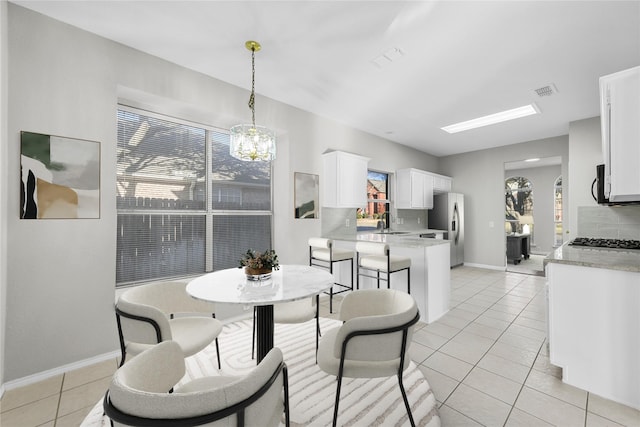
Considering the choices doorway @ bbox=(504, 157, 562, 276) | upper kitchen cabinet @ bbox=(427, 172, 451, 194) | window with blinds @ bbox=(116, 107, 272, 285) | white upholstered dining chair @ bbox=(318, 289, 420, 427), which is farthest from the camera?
doorway @ bbox=(504, 157, 562, 276)

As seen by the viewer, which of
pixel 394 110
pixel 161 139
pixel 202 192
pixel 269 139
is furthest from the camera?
pixel 394 110

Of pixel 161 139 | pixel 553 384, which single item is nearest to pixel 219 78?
pixel 161 139

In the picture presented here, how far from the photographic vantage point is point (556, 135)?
17.6 feet

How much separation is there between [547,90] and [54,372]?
581 centimetres

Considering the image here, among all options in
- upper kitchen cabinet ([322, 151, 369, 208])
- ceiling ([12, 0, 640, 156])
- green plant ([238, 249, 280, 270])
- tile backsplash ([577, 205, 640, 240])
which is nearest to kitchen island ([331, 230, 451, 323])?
upper kitchen cabinet ([322, 151, 369, 208])

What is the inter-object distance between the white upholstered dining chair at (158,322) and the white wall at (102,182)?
2.38 feet

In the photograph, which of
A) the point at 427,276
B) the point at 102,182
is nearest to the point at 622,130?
the point at 427,276

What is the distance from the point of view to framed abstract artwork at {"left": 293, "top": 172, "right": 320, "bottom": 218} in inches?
155

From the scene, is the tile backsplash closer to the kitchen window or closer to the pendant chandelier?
the kitchen window

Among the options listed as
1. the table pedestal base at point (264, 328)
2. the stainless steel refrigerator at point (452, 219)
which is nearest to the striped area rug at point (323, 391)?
the table pedestal base at point (264, 328)

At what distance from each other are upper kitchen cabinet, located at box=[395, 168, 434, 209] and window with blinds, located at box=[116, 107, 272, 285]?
3.17m

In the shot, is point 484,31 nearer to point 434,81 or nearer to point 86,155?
point 434,81

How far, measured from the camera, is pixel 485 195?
6.42m

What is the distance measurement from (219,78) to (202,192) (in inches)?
52.8
